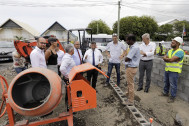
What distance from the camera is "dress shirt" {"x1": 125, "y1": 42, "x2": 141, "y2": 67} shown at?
101 inches

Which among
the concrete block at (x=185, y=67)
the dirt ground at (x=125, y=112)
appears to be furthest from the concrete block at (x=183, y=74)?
the dirt ground at (x=125, y=112)

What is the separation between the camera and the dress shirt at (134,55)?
2.58 meters

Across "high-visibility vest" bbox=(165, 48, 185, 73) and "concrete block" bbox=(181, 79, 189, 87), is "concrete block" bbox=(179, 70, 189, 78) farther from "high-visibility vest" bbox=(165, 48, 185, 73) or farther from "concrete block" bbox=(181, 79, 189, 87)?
"high-visibility vest" bbox=(165, 48, 185, 73)

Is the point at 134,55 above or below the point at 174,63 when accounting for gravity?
above

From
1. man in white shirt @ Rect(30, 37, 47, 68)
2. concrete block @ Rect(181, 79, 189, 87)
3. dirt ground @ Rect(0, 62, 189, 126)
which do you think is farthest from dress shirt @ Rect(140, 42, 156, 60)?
man in white shirt @ Rect(30, 37, 47, 68)

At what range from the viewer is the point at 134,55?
8.70 ft

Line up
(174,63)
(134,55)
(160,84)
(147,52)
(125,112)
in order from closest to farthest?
(125,112) < (134,55) < (174,63) < (147,52) < (160,84)

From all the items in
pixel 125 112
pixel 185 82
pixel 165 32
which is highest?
pixel 165 32

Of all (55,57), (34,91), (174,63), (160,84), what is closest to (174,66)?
(174,63)

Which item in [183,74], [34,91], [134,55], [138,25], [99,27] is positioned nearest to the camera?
[34,91]

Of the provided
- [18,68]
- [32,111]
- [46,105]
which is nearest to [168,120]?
[46,105]

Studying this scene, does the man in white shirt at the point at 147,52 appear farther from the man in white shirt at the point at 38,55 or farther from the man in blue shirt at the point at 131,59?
the man in white shirt at the point at 38,55

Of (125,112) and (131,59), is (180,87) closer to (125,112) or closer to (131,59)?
(131,59)

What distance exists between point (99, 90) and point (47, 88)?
226 centimetres
